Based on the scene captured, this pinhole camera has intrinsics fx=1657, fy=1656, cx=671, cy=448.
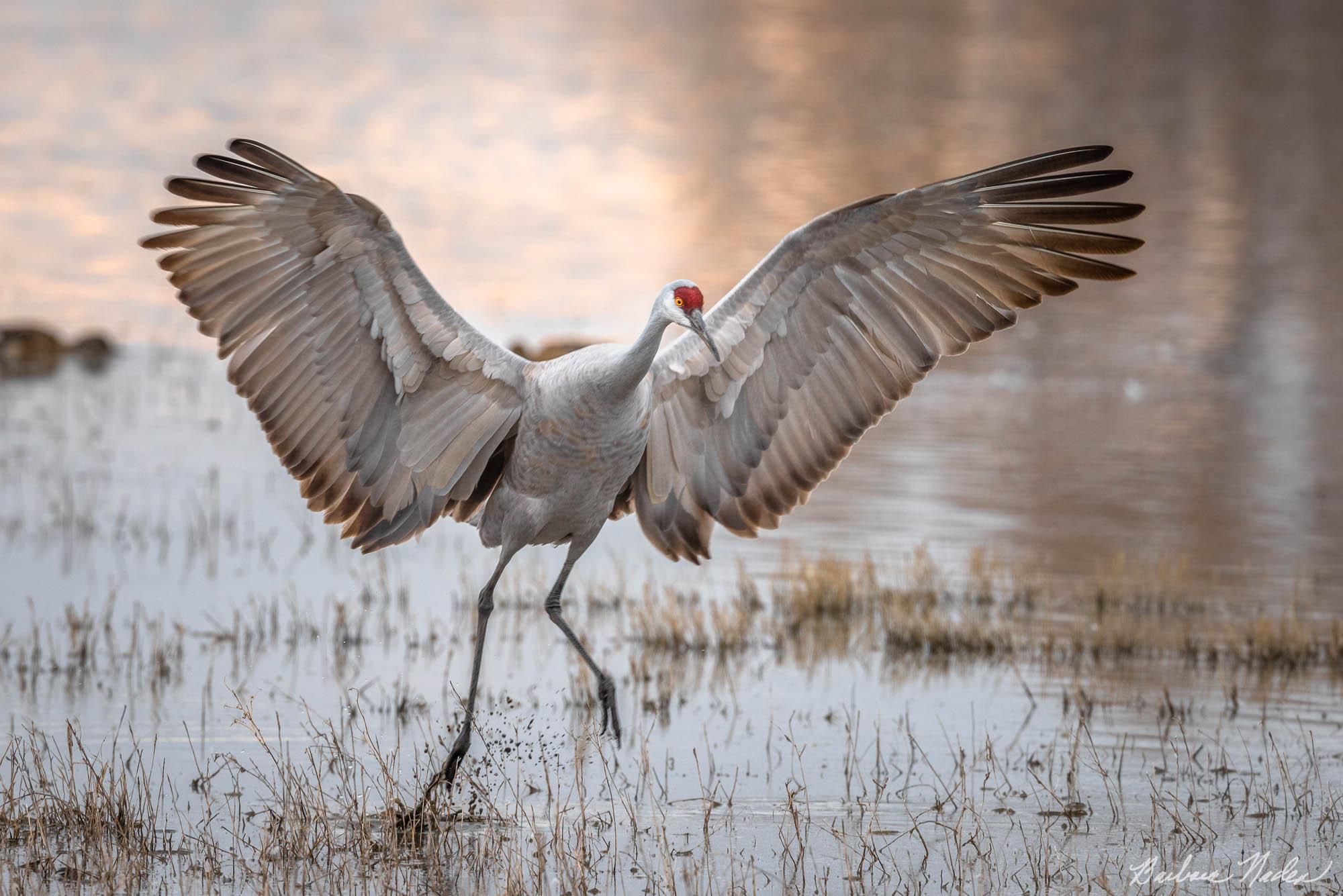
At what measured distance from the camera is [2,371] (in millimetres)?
16609

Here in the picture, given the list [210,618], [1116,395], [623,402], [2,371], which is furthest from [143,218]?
[623,402]

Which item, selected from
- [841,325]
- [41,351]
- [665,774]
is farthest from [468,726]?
[41,351]

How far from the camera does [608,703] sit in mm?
6355

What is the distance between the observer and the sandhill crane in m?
5.94

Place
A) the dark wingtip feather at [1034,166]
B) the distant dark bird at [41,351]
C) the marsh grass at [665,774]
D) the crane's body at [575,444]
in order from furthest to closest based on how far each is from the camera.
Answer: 1. the distant dark bird at [41,351]
2. the crane's body at [575,444]
3. the dark wingtip feather at [1034,166]
4. the marsh grass at [665,774]

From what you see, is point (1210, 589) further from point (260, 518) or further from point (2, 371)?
point (2, 371)

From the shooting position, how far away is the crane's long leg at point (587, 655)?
6.29 m

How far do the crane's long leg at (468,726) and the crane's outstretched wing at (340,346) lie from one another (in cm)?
37

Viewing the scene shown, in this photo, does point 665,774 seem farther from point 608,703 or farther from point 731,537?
point 731,537

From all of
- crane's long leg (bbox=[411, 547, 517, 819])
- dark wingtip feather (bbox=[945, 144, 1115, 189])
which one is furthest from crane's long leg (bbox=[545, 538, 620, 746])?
dark wingtip feather (bbox=[945, 144, 1115, 189])

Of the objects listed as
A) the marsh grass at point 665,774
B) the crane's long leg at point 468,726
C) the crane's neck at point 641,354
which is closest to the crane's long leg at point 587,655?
the marsh grass at point 665,774

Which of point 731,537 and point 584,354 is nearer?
point 584,354

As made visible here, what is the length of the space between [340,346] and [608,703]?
170 cm

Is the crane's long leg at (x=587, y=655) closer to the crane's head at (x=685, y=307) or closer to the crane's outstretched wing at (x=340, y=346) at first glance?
the crane's outstretched wing at (x=340, y=346)
